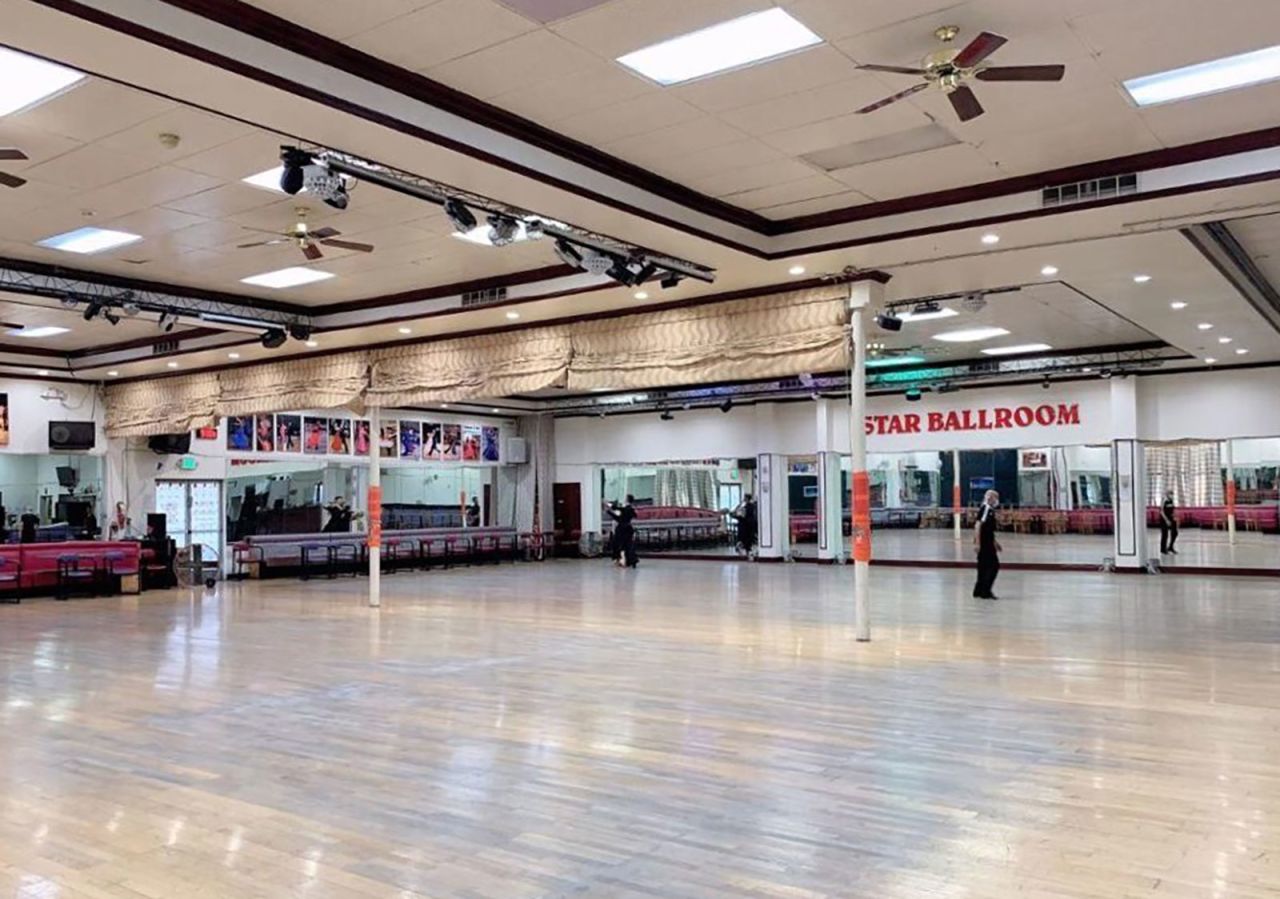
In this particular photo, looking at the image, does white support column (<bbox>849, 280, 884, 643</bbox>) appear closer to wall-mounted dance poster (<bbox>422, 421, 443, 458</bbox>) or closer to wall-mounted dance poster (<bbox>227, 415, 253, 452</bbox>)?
wall-mounted dance poster (<bbox>227, 415, 253, 452</bbox>)

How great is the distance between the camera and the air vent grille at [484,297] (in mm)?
10727

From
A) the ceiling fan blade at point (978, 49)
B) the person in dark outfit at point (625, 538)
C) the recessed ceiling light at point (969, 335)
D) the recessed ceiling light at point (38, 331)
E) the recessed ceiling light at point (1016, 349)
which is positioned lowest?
the person in dark outfit at point (625, 538)

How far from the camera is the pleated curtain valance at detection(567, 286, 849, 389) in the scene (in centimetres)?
952

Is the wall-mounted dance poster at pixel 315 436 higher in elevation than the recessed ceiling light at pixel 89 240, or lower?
Result: lower

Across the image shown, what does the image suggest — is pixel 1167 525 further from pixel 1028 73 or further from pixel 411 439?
pixel 1028 73

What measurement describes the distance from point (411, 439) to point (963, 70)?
1804cm

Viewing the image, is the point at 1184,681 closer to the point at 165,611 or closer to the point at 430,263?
the point at 430,263

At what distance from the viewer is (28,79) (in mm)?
5680

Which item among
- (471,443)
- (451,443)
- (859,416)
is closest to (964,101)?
(859,416)

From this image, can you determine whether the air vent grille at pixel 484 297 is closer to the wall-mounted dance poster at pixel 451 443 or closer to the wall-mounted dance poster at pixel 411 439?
the wall-mounted dance poster at pixel 411 439

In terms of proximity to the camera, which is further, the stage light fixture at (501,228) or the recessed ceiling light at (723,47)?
the stage light fixture at (501,228)

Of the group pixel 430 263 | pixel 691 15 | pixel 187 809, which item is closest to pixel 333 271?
pixel 430 263

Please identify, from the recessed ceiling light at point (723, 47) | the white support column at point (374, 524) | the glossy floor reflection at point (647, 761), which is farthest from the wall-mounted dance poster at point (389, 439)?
the recessed ceiling light at point (723, 47)

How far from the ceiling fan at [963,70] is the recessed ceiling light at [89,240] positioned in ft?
22.5
